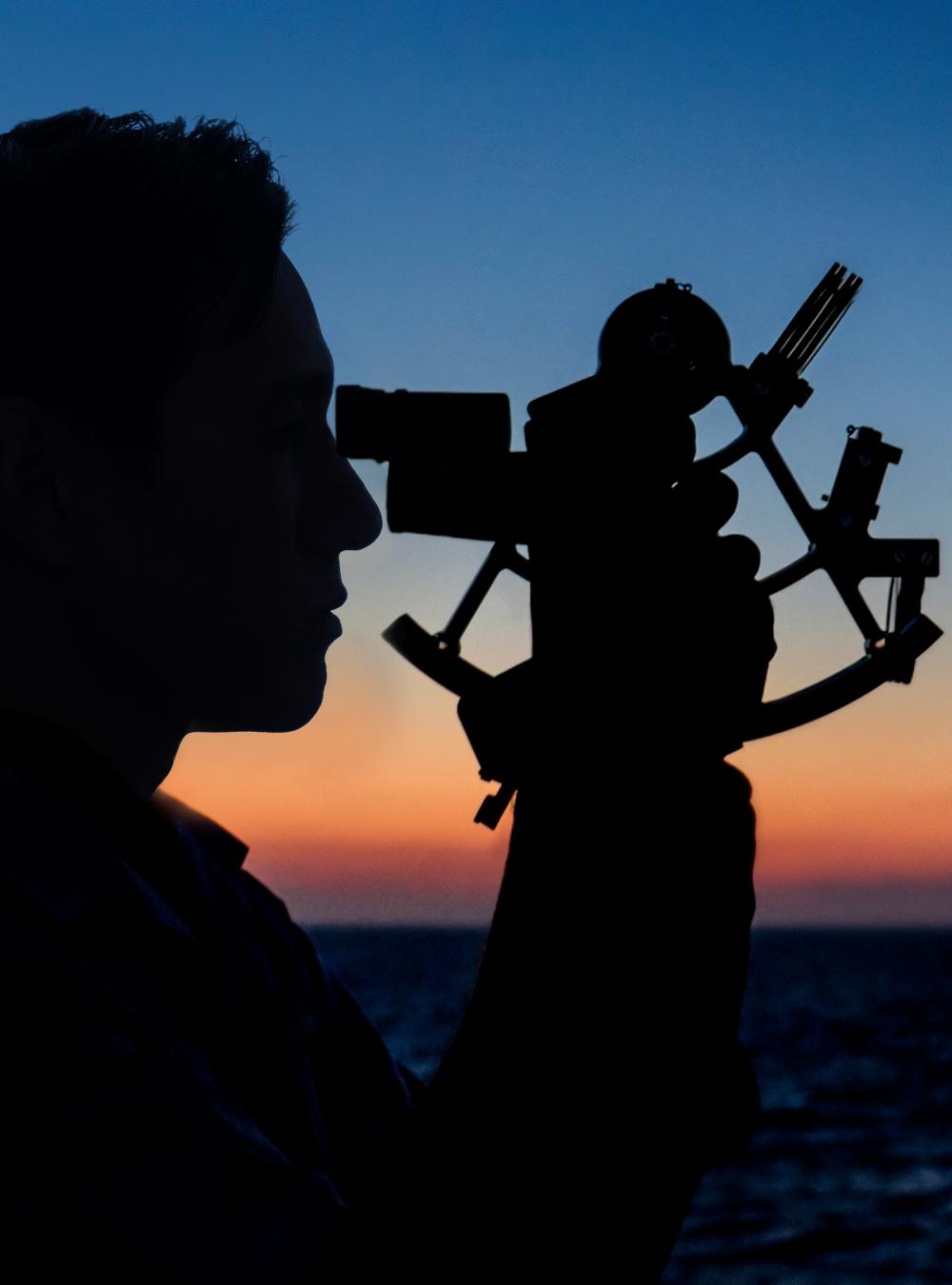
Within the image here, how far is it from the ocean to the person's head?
19.3 inches

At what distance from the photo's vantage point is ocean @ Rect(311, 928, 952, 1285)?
92.3ft

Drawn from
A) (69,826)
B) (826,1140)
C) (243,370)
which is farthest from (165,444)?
(826,1140)

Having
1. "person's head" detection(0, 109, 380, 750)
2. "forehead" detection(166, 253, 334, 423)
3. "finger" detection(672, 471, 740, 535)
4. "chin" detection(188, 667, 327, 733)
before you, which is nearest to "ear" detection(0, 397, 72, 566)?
"person's head" detection(0, 109, 380, 750)

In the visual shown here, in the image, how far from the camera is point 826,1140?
4184cm

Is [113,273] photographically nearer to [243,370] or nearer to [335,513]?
[243,370]

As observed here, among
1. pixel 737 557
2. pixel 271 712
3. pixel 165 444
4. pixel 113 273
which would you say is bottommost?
pixel 271 712

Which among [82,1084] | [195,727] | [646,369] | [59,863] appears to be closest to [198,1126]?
[82,1084]

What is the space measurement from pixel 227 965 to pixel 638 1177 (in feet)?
2.27

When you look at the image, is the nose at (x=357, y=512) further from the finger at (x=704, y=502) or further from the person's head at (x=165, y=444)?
the finger at (x=704, y=502)

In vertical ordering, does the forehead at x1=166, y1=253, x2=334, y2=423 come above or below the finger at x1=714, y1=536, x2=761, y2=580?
above

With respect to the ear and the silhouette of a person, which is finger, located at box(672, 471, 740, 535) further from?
the ear

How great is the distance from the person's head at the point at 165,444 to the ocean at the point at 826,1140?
1.61 ft

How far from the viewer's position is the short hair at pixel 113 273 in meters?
1.42

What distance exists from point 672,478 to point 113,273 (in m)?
0.71
